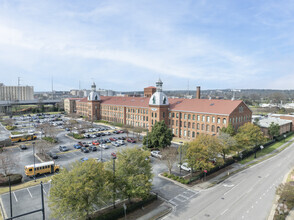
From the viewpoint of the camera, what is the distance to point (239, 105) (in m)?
59.9

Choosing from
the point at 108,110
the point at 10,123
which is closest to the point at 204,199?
the point at 108,110

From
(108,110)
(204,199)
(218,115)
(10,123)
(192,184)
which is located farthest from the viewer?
(108,110)

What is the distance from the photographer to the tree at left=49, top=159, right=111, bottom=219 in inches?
797

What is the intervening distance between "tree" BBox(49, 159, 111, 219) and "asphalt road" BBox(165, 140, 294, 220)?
9789 millimetres

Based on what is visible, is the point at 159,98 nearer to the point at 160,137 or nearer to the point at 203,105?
the point at 203,105

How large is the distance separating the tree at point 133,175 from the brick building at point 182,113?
1496 inches

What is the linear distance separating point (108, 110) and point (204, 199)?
253ft

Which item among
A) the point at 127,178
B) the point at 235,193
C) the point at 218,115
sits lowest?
the point at 235,193

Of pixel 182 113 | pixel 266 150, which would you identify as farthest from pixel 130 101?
pixel 266 150

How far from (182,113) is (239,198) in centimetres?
3987

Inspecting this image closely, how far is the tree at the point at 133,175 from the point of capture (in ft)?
81.9

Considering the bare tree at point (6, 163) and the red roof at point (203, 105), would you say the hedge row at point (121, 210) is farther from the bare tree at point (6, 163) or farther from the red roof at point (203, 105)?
the red roof at point (203, 105)

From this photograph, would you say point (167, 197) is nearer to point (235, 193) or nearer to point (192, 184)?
point (192, 184)

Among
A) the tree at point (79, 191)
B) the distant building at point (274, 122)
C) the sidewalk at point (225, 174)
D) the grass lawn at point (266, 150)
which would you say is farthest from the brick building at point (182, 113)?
the tree at point (79, 191)
